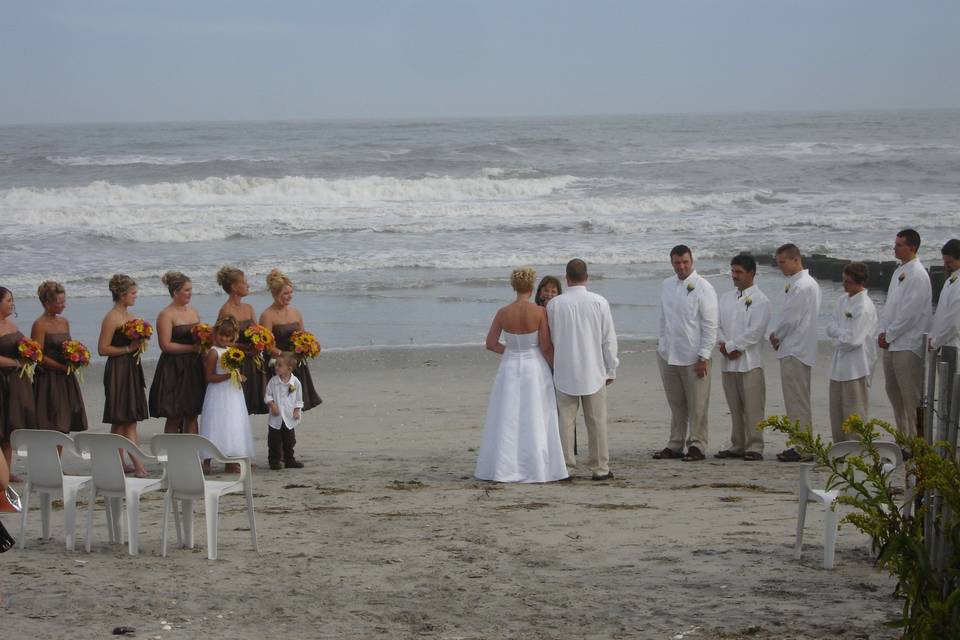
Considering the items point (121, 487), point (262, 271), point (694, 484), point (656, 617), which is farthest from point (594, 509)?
point (262, 271)

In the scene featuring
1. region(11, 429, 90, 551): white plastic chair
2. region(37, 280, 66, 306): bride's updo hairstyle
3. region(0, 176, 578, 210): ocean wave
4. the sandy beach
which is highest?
region(0, 176, 578, 210): ocean wave

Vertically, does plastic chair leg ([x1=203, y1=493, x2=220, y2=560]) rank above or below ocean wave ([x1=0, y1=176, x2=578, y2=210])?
→ below

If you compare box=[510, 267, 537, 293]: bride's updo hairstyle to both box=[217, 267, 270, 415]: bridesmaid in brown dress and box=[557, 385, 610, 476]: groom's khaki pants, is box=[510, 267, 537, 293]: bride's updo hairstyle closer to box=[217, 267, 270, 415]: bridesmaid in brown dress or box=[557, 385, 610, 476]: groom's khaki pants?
box=[557, 385, 610, 476]: groom's khaki pants

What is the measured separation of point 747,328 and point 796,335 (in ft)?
1.44

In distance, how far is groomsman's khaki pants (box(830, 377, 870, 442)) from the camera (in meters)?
9.93

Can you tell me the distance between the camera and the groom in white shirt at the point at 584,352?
928cm

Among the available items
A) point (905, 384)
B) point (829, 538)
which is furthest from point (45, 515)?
point (905, 384)

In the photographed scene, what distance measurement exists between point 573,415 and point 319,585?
11.3 feet

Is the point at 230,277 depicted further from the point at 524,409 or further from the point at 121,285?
the point at 524,409

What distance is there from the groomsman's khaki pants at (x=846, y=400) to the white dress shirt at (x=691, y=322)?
115cm

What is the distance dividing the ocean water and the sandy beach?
25.2 feet

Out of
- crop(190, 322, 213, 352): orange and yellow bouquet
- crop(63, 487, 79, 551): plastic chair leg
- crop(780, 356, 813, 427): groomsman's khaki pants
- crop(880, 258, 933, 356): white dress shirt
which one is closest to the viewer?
crop(63, 487, 79, 551): plastic chair leg

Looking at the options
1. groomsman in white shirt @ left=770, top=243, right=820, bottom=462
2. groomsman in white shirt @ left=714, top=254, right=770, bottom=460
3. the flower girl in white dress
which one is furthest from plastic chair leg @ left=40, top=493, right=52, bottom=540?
groomsman in white shirt @ left=770, top=243, right=820, bottom=462

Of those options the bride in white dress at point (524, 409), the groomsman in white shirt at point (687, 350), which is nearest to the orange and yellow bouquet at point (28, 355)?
the bride in white dress at point (524, 409)
